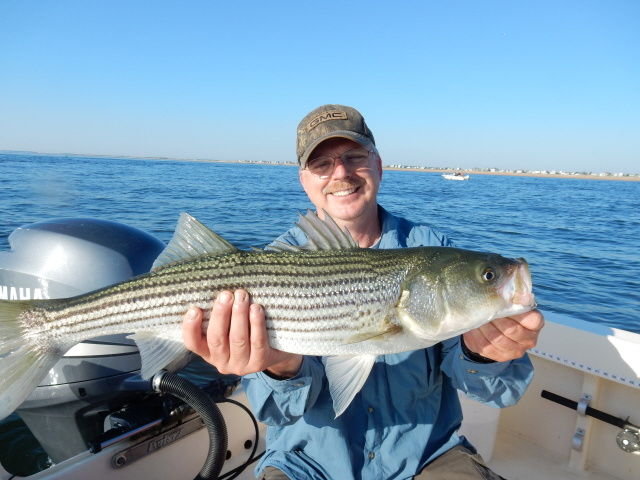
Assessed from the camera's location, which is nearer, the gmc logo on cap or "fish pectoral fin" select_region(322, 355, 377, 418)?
"fish pectoral fin" select_region(322, 355, 377, 418)

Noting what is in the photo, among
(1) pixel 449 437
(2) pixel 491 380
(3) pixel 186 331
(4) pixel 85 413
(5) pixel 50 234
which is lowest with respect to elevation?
(4) pixel 85 413

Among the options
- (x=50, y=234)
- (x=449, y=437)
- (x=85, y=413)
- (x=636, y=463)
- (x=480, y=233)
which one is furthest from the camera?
(x=480, y=233)

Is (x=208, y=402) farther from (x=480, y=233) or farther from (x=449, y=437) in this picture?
(x=480, y=233)

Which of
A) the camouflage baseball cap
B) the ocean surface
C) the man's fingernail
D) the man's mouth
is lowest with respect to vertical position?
the ocean surface

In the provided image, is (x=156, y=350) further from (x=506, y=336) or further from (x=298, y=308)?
(x=506, y=336)

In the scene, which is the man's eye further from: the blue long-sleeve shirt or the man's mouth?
the blue long-sleeve shirt

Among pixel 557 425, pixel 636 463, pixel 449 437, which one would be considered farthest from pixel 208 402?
pixel 636 463

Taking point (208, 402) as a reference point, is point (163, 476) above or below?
below

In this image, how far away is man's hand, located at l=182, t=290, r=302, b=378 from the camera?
9.25 ft

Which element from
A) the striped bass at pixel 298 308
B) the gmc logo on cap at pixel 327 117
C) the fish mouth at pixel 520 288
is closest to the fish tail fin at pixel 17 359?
the striped bass at pixel 298 308

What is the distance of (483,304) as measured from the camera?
2.76 m

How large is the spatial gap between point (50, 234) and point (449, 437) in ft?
13.9

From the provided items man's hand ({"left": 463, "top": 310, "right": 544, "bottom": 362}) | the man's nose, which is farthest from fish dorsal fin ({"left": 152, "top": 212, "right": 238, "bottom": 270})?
man's hand ({"left": 463, "top": 310, "right": 544, "bottom": 362})

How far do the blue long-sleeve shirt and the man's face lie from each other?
4.75 ft
